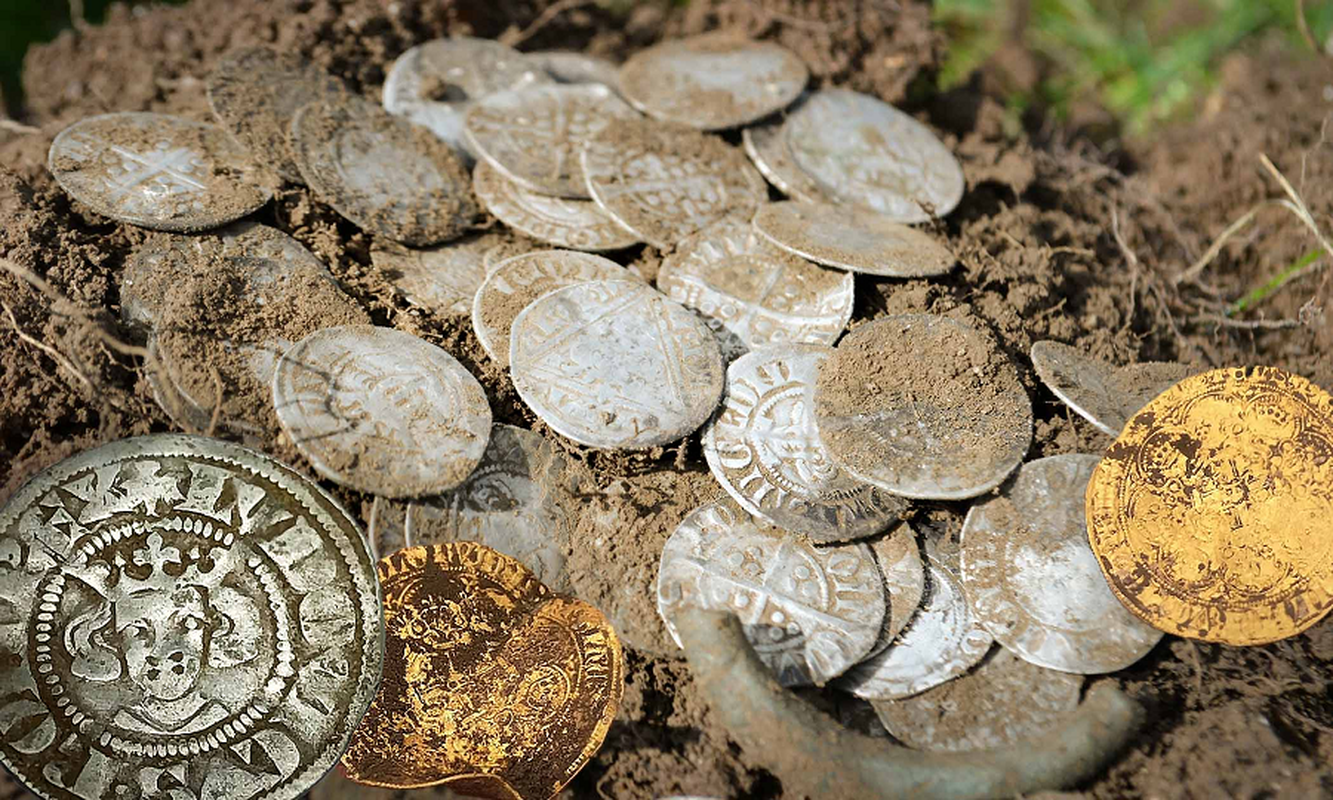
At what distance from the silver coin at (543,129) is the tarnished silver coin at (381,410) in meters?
0.97

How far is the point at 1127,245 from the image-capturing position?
4.12 metres

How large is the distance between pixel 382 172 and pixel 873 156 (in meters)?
1.91

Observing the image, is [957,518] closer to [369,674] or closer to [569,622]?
[569,622]

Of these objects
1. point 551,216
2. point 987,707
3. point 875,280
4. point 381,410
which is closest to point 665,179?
point 551,216

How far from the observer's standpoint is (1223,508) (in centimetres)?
284

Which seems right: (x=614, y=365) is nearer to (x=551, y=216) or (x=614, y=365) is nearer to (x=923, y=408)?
(x=551, y=216)

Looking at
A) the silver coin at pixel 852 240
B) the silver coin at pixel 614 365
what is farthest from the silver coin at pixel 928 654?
the silver coin at pixel 852 240

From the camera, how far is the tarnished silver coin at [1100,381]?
3031 millimetres

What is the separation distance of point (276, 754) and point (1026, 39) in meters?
5.74

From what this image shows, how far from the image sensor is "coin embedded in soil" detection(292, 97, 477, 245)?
11.3 feet

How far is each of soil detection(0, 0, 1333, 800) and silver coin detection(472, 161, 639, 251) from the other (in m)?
0.15

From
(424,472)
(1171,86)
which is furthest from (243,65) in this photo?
(1171,86)

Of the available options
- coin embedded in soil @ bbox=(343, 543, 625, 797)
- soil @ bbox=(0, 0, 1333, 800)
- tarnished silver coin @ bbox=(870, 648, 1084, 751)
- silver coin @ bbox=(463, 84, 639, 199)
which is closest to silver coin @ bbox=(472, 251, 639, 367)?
soil @ bbox=(0, 0, 1333, 800)

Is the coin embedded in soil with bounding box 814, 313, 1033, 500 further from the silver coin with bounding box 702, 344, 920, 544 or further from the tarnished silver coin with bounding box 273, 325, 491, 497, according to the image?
the tarnished silver coin with bounding box 273, 325, 491, 497
